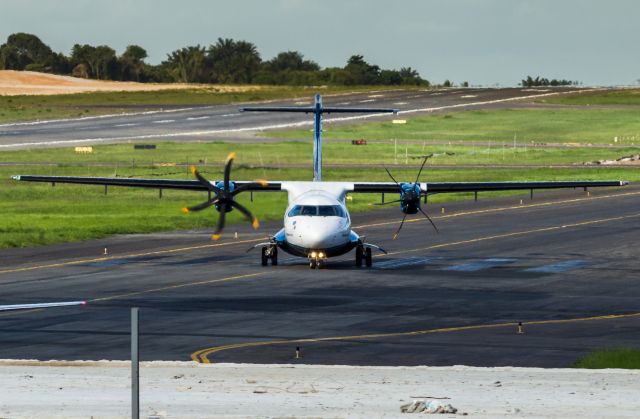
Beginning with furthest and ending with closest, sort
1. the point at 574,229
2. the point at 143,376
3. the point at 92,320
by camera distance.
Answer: the point at 574,229 → the point at 92,320 → the point at 143,376

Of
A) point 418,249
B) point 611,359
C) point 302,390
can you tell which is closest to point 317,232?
point 418,249

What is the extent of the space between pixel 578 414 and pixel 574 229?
4499cm

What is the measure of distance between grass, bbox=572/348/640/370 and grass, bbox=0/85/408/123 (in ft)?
404

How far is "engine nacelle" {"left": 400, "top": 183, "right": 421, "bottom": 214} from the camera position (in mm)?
49781

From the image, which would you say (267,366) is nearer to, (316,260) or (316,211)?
(316,211)

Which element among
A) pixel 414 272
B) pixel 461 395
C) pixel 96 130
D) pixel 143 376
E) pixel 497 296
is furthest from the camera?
pixel 96 130

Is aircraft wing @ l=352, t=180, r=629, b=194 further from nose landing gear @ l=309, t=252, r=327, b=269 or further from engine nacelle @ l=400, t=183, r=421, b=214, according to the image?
nose landing gear @ l=309, t=252, r=327, b=269

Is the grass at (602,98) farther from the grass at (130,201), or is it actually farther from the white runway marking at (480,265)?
the white runway marking at (480,265)

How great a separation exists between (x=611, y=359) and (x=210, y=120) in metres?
116

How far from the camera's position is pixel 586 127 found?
143 m

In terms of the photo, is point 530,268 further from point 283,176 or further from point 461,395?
point 283,176

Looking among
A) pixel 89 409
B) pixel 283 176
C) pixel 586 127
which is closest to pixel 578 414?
pixel 89 409

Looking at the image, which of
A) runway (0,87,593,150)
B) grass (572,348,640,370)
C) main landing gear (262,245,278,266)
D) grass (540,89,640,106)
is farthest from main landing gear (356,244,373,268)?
grass (540,89,640,106)

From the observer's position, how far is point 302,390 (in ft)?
76.5
